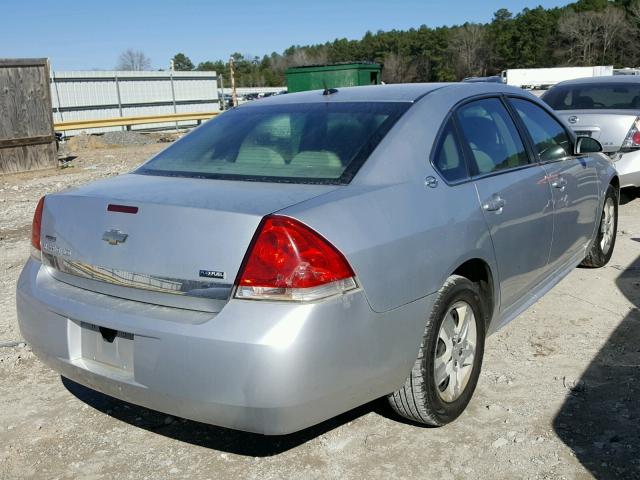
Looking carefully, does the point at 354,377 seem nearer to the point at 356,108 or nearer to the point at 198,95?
the point at 356,108

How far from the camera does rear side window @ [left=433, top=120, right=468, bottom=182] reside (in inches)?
127

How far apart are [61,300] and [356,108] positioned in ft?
5.59

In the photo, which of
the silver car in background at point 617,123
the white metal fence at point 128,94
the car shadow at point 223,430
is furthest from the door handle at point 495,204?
the white metal fence at point 128,94

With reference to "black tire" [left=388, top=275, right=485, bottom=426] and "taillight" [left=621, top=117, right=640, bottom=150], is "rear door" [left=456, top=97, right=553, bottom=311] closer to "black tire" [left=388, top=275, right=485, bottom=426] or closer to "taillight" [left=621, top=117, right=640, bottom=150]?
"black tire" [left=388, top=275, right=485, bottom=426]

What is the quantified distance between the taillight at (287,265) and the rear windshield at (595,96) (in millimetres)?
6870

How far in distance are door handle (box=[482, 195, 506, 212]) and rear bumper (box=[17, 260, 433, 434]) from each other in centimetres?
81

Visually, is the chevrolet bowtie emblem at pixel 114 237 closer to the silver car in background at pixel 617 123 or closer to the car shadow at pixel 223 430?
the car shadow at pixel 223 430

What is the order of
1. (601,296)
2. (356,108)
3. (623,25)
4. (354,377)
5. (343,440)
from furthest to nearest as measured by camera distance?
(623,25)
(601,296)
(356,108)
(343,440)
(354,377)

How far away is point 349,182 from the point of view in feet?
9.40

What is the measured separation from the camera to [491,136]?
3.81 metres

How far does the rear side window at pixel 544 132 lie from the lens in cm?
425

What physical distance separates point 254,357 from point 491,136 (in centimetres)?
212

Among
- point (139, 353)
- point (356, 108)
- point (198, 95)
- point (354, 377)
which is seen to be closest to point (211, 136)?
point (356, 108)

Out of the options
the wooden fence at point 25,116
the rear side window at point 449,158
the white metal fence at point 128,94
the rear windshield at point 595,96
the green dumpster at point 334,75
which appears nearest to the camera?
the rear side window at point 449,158
